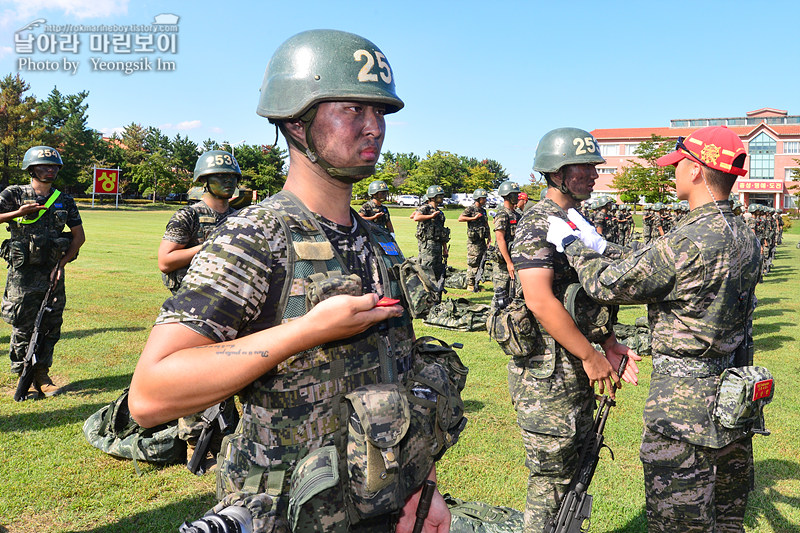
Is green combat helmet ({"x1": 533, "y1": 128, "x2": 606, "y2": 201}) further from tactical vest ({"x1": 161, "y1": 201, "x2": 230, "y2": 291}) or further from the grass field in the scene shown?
tactical vest ({"x1": 161, "y1": 201, "x2": 230, "y2": 291})

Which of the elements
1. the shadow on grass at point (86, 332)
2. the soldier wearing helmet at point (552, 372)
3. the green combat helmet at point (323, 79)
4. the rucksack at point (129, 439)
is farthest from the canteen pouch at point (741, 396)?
the shadow on grass at point (86, 332)

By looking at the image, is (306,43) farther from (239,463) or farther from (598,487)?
(598,487)

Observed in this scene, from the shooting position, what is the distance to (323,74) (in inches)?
67.0

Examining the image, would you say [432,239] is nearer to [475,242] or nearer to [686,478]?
[475,242]

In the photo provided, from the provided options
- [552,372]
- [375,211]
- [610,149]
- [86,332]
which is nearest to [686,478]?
[552,372]

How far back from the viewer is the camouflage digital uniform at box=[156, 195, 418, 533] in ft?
4.67

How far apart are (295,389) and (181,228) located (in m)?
4.25

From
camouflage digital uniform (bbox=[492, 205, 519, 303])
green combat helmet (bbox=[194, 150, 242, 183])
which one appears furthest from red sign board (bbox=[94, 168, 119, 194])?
green combat helmet (bbox=[194, 150, 242, 183])

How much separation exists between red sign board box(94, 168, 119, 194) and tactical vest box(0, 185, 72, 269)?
190 ft

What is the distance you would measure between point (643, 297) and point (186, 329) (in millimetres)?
2504

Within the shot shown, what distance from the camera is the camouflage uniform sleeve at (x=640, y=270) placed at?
2912mm

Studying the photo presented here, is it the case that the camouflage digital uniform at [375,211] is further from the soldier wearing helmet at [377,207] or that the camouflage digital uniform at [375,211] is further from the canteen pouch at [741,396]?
the canteen pouch at [741,396]

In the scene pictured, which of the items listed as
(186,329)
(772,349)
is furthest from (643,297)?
(772,349)

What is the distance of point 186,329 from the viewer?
137 centimetres
